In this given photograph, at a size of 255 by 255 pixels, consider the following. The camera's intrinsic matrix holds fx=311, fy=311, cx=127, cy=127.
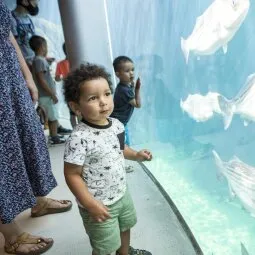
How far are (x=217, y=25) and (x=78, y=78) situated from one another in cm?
66

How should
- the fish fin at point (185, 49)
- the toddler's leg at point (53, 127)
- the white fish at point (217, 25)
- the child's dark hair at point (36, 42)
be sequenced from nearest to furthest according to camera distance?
the white fish at point (217, 25) → the fish fin at point (185, 49) → the child's dark hair at point (36, 42) → the toddler's leg at point (53, 127)

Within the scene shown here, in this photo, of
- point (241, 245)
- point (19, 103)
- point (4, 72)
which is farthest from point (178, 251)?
point (4, 72)

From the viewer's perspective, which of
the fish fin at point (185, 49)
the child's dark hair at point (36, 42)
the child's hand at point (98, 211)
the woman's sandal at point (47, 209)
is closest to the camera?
the child's hand at point (98, 211)

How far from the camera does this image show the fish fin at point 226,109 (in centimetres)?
131

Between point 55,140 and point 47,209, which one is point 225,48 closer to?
point 47,209

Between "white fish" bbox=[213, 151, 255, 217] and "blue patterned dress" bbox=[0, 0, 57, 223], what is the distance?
891 millimetres

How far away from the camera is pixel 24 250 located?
4.92 ft

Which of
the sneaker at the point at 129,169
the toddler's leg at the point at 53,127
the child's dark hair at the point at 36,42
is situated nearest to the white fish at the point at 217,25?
the sneaker at the point at 129,169

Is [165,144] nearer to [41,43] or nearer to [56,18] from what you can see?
[41,43]

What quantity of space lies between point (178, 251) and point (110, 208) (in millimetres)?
Result: 583

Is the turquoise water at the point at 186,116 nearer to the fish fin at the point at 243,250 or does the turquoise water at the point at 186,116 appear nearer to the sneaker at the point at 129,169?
the fish fin at the point at 243,250

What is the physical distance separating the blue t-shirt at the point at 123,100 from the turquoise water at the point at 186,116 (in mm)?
296

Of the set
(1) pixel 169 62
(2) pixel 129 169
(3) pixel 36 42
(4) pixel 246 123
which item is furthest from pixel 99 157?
(3) pixel 36 42

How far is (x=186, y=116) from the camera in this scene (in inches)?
76.9
